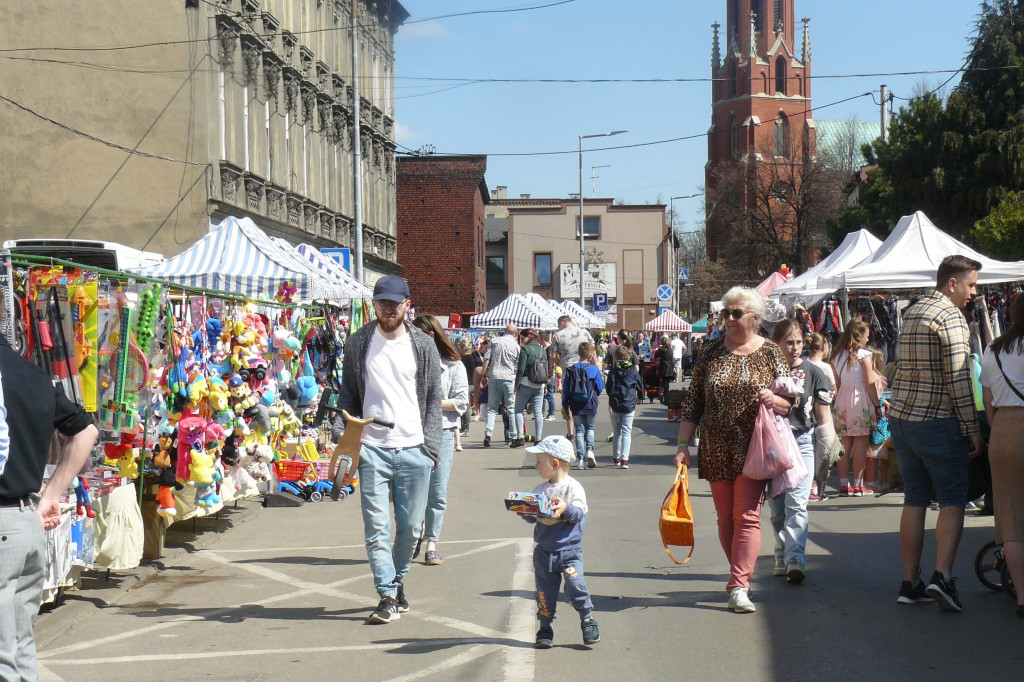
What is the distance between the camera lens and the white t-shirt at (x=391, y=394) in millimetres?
6801

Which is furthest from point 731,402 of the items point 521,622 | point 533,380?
point 533,380

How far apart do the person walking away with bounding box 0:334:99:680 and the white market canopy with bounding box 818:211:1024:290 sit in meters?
12.3

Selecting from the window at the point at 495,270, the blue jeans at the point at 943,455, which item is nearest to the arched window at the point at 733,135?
the window at the point at 495,270

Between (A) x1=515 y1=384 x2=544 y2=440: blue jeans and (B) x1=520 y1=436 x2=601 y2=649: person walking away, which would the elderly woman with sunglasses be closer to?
(B) x1=520 y1=436 x2=601 y2=649: person walking away

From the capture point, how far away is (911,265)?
48.6 feet

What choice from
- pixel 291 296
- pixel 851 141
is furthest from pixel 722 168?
Result: pixel 291 296

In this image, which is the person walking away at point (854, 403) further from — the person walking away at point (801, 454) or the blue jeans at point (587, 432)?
the blue jeans at point (587, 432)

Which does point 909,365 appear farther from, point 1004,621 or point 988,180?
point 988,180

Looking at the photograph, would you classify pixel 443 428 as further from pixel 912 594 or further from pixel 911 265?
pixel 911 265

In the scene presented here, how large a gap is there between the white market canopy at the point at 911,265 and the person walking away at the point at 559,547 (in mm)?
9648

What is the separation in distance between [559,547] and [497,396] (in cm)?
1391

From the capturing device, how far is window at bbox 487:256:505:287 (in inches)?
2972

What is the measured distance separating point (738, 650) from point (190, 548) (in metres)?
5.05

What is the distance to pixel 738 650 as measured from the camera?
5.96m
